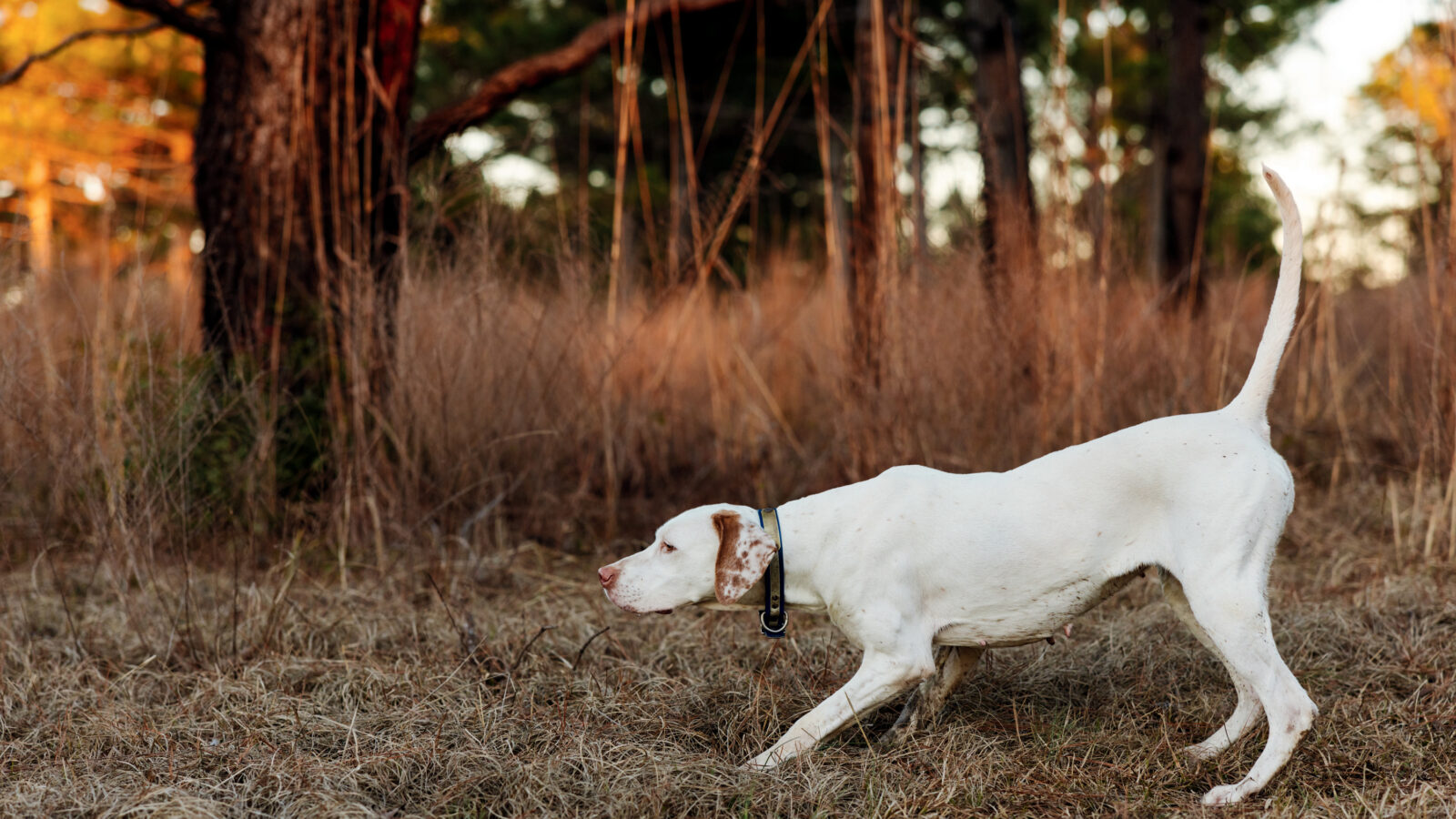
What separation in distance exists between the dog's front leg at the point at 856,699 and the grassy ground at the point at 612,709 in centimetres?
5

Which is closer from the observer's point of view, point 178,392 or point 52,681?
point 52,681

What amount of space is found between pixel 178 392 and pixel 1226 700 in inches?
122

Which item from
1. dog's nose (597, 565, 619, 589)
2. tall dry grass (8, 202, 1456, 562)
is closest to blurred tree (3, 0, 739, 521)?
tall dry grass (8, 202, 1456, 562)

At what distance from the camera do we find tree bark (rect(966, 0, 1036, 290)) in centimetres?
415

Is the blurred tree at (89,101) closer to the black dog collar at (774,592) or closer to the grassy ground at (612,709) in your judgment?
the grassy ground at (612,709)

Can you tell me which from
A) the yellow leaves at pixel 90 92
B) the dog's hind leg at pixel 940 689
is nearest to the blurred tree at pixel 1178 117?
the dog's hind leg at pixel 940 689

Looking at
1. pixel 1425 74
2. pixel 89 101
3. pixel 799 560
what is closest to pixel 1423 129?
pixel 1425 74

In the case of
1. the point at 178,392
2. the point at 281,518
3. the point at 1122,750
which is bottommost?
the point at 1122,750

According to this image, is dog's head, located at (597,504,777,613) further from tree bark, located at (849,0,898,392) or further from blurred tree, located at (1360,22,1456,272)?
blurred tree, located at (1360,22,1456,272)

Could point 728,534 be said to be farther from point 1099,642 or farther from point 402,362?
point 402,362

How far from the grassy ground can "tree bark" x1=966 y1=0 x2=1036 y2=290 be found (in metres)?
1.42

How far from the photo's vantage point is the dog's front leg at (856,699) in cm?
→ 224

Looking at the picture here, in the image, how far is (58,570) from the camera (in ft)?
12.4

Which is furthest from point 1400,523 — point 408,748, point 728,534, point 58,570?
point 58,570
